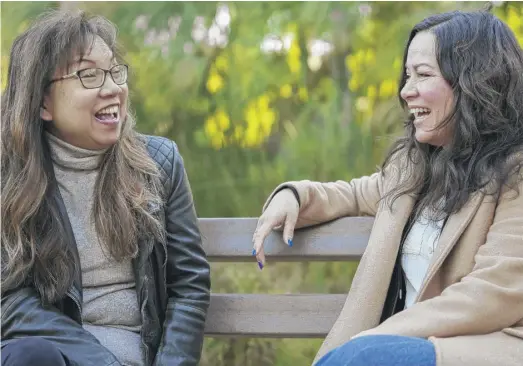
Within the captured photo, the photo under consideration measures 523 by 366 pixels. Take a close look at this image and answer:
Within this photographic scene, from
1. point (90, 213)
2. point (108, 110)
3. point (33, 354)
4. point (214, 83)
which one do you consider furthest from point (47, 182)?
point (214, 83)

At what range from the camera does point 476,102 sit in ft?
9.20

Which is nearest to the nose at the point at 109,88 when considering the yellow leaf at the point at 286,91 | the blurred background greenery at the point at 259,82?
the blurred background greenery at the point at 259,82

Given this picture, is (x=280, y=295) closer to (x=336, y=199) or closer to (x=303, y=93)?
(x=336, y=199)

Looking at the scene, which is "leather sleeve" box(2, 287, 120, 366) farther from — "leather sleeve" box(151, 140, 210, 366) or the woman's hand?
the woman's hand

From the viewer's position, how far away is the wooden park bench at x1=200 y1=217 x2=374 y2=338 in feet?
10.4

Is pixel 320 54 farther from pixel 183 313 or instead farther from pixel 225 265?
pixel 183 313

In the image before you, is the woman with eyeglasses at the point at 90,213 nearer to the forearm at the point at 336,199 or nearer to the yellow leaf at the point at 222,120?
the forearm at the point at 336,199

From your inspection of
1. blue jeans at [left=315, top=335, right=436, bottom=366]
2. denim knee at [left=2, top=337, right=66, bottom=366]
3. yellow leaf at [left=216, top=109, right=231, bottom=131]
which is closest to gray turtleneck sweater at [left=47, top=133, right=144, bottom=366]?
denim knee at [left=2, top=337, right=66, bottom=366]

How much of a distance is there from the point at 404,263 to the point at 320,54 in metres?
2.48

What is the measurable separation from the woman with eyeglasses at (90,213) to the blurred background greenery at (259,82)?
69.3 inches

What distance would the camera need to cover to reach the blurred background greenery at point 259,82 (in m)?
4.82

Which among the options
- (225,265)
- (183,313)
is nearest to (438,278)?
(183,313)

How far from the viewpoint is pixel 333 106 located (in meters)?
4.93

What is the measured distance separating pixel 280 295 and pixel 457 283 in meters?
0.75
